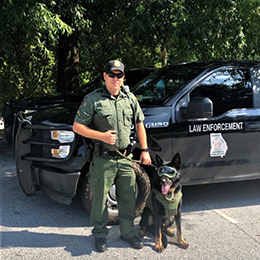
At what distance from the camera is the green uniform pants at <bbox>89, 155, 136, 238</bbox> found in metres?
3.42

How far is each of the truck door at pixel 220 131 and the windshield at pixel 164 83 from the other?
18 centimetres

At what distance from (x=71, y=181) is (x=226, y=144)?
5.75ft

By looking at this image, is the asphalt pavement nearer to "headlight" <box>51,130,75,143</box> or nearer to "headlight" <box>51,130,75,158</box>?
"headlight" <box>51,130,75,158</box>

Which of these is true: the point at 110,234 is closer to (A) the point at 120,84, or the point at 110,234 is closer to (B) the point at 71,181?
(B) the point at 71,181

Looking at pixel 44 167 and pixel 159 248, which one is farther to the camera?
pixel 44 167

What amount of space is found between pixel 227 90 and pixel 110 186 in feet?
6.39

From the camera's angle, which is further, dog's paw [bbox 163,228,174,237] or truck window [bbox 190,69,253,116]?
truck window [bbox 190,69,253,116]

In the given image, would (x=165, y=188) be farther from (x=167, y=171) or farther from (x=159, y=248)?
(x=159, y=248)

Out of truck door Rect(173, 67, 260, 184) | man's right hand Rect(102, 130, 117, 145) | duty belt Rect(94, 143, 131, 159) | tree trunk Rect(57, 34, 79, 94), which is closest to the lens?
man's right hand Rect(102, 130, 117, 145)

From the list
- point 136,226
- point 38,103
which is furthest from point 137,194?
point 38,103

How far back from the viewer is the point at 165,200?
3463 millimetres

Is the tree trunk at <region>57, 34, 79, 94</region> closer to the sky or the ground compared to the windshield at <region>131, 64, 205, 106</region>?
closer to the sky

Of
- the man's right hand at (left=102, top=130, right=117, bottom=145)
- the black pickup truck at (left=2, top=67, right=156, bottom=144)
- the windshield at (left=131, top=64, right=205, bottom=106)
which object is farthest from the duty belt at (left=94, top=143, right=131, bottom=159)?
the black pickup truck at (left=2, top=67, right=156, bottom=144)

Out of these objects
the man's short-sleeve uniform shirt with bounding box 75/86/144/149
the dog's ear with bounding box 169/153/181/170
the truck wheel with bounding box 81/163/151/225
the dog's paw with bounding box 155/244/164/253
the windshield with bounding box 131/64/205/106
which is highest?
the windshield with bounding box 131/64/205/106
